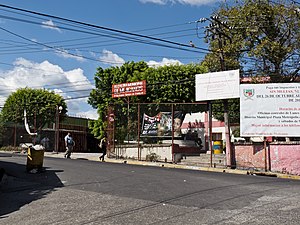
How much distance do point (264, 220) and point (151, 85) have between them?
2339 cm

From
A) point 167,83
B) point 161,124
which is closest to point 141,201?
point 161,124

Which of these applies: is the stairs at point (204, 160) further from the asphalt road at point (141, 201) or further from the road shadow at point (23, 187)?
the road shadow at point (23, 187)

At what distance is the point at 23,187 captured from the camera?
10.8 metres

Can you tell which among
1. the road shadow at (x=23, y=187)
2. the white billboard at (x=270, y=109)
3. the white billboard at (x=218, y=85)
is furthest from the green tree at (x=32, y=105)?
the white billboard at (x=270, y=109)

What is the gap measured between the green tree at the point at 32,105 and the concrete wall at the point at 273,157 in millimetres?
24537

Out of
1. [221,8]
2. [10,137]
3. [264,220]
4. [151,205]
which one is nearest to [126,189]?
[151,205]

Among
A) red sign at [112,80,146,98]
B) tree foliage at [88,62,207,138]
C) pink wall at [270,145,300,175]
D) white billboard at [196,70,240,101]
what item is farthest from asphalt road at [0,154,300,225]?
tree foliage at [88,62,207,138]

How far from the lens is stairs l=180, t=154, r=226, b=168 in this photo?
61.2ft

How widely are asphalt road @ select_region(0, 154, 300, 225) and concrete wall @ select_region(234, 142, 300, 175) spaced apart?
17.5 ft

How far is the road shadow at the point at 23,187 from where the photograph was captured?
8.51 m

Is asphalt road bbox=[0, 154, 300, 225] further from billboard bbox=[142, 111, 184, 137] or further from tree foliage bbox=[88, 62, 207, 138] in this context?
tree foliage bbox=[88, 62, 207, 138]

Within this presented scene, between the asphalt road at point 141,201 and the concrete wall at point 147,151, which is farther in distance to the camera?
the concrete wall at point 147,151

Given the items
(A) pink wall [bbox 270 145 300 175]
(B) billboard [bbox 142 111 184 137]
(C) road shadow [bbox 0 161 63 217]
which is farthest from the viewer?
(B) billboard [bbox 142 111 184 137]

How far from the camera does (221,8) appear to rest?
22906mm
